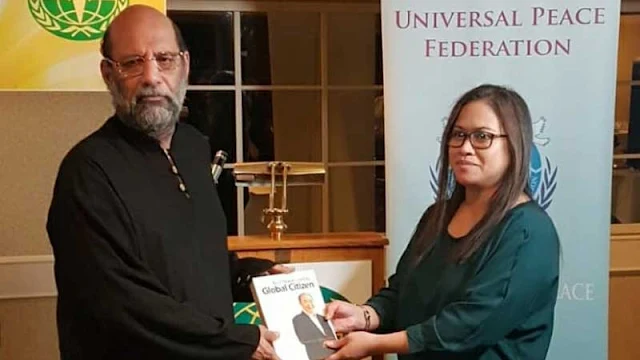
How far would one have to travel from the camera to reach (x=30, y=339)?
123 inches

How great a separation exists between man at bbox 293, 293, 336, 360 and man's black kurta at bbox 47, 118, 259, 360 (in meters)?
0.14

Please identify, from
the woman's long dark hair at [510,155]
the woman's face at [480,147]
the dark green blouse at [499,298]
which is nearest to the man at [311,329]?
the dark green blouse at [499,298]

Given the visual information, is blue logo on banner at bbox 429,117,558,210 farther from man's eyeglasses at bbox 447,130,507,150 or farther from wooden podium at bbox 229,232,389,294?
man's eyeglasses at bbox 447,130,507,150

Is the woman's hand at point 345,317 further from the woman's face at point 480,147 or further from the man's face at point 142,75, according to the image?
the man's face at point 142,75

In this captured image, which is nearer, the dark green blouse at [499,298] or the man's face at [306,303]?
the dark green blouse at [499,298]

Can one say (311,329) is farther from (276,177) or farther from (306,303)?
(276,177)

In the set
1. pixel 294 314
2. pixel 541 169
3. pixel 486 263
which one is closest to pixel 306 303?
pixel 294 314

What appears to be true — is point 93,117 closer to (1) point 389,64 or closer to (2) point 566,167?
(1) point 389,64

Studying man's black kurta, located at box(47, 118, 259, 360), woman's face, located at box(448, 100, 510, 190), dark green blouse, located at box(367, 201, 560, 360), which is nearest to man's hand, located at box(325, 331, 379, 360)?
dark green blouse, located at box(367, 201, 560, 360)

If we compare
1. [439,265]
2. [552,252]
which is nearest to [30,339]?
[439,265]

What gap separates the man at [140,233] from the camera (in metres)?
1.63

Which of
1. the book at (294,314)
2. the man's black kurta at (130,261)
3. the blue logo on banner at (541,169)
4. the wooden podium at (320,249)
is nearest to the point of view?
the man's black kurta at (130,261)

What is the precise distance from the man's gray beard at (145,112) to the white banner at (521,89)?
995 millimetres

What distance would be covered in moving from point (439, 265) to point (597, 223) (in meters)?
1.01
